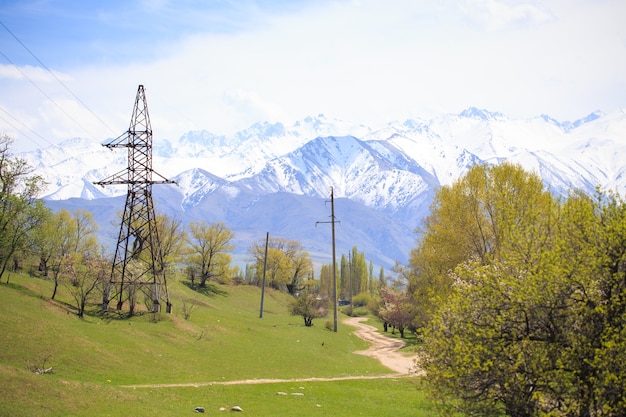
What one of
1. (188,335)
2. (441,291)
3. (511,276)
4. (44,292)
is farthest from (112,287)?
(511,276)

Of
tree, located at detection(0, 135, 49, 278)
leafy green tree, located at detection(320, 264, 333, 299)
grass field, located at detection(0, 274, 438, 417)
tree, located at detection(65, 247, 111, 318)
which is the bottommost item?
grass field, located at detection(0, 274, 438, 417)

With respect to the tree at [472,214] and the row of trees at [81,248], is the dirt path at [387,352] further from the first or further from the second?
the row of trees at [81,248]

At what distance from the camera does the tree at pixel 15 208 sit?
1731 inches

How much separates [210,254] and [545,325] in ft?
284

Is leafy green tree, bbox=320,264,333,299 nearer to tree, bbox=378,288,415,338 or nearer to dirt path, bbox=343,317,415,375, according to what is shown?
tree, bbox=378,288,415,338

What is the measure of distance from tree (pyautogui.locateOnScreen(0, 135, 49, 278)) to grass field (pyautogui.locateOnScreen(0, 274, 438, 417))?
137 inches

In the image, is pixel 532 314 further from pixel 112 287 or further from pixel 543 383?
pixel 112 287

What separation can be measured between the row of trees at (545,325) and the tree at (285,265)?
99.6 metres

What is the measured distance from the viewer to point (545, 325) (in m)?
16.2

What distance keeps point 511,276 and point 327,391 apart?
1924cm

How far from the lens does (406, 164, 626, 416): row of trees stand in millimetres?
14953

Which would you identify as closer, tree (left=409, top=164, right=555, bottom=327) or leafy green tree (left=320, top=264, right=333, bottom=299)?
tree (left=409, top=164, right=555, bottom=327)

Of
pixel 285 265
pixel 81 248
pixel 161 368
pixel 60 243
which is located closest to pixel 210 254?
pixel 285 265

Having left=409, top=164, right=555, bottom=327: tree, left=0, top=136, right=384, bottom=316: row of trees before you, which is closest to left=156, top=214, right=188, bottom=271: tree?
left=0, top=136, right=384, bottom=316: row of trees
